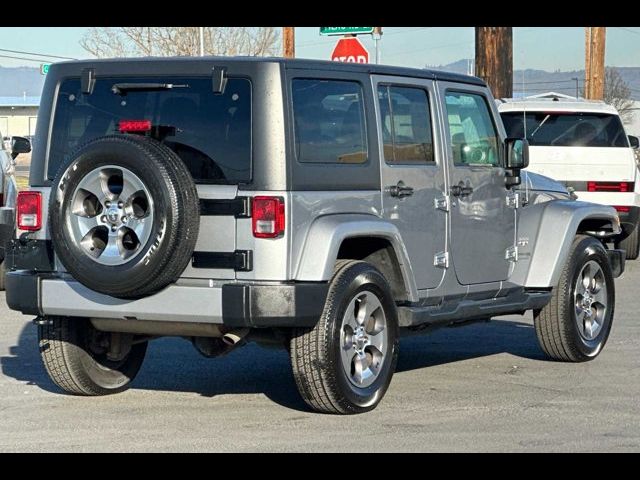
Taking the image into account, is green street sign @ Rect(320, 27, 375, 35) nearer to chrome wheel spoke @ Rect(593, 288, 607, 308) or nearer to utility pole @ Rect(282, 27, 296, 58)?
utility pole @ Rect(282, 27, 296, 58)

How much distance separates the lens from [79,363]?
823cm

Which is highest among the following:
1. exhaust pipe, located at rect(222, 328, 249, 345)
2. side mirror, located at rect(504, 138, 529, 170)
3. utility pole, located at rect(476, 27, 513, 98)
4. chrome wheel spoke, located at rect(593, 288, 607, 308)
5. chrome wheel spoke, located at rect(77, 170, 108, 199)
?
utility pole, located at rect(476, 27, 513, 98)

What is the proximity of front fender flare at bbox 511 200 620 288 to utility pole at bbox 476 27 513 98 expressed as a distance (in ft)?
31.0

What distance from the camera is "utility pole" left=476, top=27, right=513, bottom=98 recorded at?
19.0m

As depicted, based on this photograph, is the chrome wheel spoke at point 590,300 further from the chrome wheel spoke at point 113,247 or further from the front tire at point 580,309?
the chrome wheel spoke at point 113,247

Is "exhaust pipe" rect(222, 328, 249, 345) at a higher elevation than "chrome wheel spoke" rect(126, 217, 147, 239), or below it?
below

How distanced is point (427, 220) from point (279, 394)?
1.42 m

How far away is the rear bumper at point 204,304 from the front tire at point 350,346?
17cm

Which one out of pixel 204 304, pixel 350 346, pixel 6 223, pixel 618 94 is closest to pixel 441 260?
pixel 350 346

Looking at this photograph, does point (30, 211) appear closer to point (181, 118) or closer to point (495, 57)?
point (181, 118)

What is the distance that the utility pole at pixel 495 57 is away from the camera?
62.2ft

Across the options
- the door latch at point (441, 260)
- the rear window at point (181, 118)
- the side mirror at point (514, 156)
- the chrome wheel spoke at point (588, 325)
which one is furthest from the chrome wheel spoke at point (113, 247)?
the chrome wheel spoke at point (588, 325)

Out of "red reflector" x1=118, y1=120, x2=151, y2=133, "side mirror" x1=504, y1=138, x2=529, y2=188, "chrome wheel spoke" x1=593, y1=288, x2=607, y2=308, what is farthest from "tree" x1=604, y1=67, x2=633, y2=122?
"red reflector" x1=118, y1=120, x2=151, y2=133

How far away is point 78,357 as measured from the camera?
323 inches
